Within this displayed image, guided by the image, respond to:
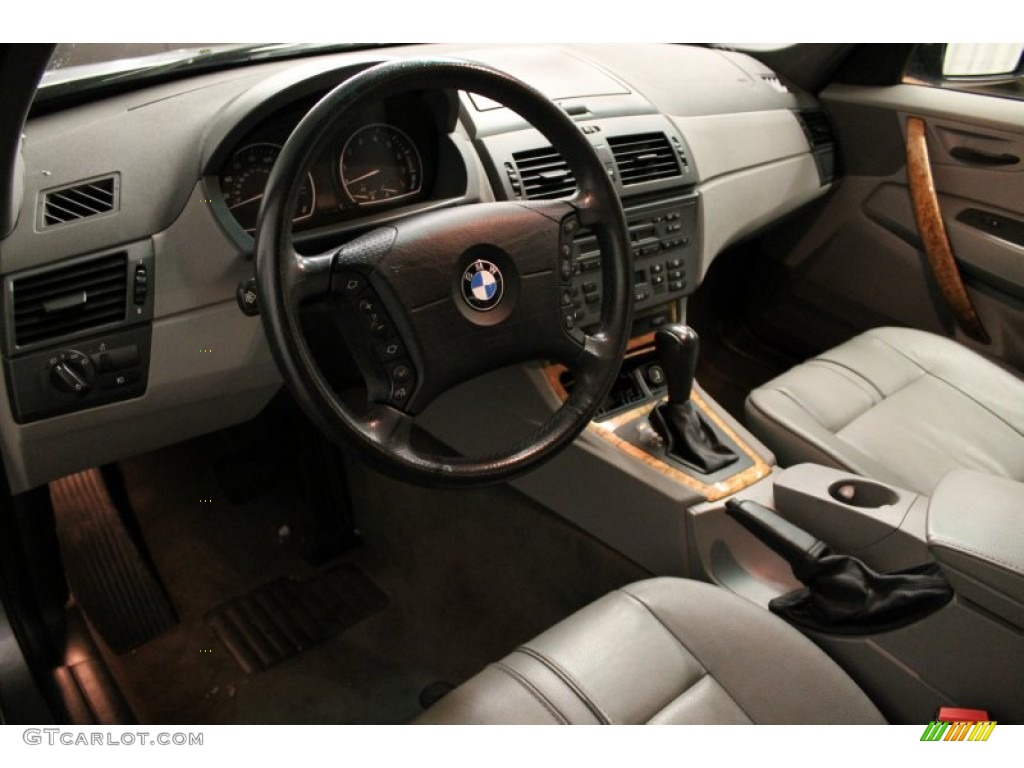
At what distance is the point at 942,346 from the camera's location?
1.64 metres

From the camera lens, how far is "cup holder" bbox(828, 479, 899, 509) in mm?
1119

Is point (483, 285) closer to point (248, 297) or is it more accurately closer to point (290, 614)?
point (248, 297)

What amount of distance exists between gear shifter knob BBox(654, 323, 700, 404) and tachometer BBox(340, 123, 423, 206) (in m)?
0.47

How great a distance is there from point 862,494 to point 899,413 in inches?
16.5

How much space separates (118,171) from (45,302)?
0.21 metres

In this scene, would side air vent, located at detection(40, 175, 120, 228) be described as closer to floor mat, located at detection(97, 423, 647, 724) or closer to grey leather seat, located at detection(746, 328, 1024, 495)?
floor mat, located at detection(97, 423, 647, 724)

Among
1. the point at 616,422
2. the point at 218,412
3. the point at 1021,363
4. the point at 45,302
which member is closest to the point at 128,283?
the point at 45,302

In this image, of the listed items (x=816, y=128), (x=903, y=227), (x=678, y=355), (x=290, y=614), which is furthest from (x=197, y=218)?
(x=903, y=227)

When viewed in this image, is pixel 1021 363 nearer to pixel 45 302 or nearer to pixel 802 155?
pixel 802 155

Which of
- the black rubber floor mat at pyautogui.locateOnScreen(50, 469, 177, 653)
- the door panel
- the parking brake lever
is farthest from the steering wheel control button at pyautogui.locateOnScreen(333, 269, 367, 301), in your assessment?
the door panel

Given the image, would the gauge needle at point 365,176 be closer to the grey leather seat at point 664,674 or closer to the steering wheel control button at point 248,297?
the steering wheel control button at point 248,297

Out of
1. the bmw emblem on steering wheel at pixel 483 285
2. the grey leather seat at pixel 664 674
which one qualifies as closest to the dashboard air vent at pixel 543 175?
the bmw emblem on steering wheel at pixel 483 285

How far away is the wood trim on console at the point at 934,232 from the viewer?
189 centimetres

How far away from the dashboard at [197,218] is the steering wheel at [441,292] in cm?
8
